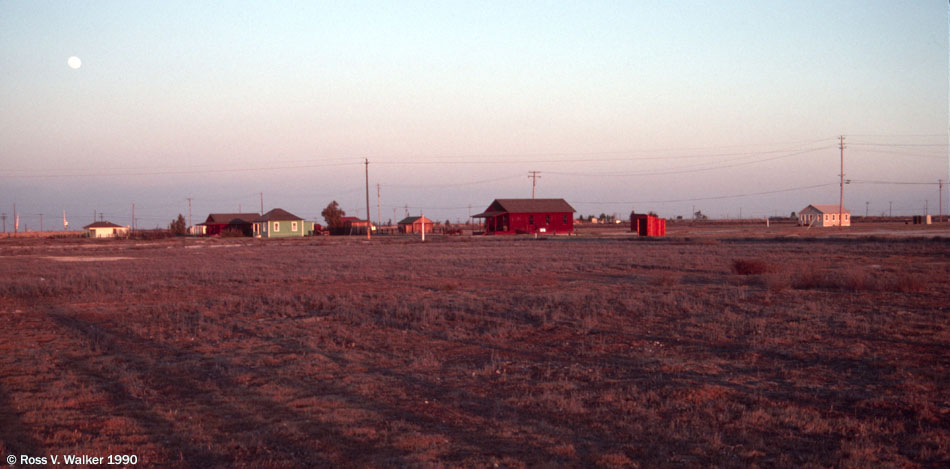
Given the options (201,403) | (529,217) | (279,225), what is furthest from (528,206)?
(201,403)

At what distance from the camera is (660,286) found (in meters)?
18.6

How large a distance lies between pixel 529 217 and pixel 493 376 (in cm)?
6701

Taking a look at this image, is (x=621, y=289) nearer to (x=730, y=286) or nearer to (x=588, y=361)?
(x=730, y=286)

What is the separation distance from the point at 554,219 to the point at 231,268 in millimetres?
52643

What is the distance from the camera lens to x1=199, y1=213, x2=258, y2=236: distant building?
3534 inches

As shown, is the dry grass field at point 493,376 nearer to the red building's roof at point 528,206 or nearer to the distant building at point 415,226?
the red building's roof at point 528,206

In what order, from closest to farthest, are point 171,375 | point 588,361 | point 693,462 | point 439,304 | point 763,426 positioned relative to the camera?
point 693,462 → point 763,426 → point 171,375 → point 588,361 → point 439,304

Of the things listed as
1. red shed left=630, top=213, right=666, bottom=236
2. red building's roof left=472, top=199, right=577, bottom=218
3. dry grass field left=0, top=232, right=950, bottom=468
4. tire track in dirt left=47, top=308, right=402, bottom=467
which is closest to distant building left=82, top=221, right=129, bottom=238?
red building's roof left=472, top=199, right=577, bottom=218

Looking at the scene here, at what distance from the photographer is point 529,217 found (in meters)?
75.4

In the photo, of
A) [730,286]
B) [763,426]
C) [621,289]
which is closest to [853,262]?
[730,286]

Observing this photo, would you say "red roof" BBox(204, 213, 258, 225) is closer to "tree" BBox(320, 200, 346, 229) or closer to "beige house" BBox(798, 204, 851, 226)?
"tree" BBox(320, 200, 346, 229)

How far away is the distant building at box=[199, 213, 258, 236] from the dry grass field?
242 feet

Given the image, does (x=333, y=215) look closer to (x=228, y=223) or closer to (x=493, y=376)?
(x=228, y=223)

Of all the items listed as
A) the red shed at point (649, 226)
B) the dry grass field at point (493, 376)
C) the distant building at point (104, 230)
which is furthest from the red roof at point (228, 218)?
the dry grass field at point (493, 376)
